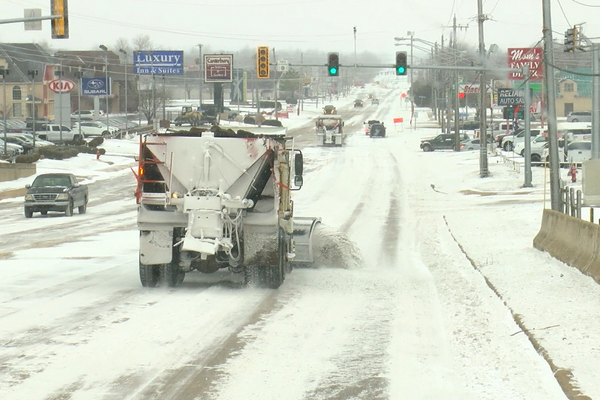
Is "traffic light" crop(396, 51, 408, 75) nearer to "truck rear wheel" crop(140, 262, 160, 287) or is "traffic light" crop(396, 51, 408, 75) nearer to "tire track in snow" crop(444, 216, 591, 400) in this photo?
"truck rear wheel" crop(140, 262, 160, 287)

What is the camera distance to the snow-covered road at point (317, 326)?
27.2ft

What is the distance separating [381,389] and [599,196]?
2176cm

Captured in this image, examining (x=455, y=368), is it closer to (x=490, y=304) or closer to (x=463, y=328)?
(x=463, y=328)

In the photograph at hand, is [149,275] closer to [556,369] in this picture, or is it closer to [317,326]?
[317,326]

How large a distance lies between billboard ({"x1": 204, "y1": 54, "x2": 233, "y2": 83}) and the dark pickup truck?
55110mm

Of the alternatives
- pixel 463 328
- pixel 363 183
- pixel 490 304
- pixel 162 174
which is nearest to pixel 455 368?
pixel 463 328

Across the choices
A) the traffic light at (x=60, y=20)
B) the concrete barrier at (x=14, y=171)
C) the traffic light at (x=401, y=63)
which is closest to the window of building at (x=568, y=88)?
the concrete barrier at (x=14, y=171)

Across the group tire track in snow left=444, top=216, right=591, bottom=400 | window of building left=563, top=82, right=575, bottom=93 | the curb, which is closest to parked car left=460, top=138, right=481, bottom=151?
the curb

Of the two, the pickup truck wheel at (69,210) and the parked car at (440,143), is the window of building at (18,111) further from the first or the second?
the pickup truck wheel at (69,210)

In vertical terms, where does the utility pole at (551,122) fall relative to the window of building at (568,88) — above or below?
below

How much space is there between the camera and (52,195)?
34.6 metres

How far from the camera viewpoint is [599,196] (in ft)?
A: 92.0

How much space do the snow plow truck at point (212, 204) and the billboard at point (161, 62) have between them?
Answer: 71.3 meters

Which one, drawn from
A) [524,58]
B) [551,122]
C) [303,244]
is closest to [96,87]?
[524,58]
